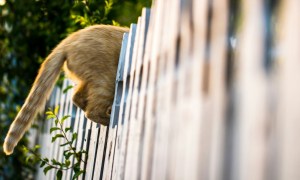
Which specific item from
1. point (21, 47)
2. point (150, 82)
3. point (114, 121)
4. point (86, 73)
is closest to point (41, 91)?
point (86, 73)

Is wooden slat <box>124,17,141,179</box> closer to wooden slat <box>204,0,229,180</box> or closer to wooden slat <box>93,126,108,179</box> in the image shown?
wooden slat <box>93,126,108,179</box>

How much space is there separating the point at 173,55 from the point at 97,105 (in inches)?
84.5

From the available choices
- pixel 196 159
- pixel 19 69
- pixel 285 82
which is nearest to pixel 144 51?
pixel 196 159

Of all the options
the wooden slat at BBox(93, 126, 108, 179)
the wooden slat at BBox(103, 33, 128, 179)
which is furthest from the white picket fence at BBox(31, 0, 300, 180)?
the wooden slat at BBox(93, 126, 108, 179)

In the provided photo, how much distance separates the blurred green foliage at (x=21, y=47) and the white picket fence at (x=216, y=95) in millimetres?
4740

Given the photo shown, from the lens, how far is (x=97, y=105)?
4.57 m

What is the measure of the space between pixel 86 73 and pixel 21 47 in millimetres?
4130

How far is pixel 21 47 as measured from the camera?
857 cm

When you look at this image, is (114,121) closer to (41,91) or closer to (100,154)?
(100,154)

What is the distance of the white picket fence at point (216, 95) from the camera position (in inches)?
61.8

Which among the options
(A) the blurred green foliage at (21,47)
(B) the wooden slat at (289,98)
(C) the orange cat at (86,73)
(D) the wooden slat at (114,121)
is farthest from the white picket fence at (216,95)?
(A) the blurred green foliage at (21,47)

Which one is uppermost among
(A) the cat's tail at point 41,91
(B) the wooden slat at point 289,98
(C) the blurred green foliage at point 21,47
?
(C) the blurred green foliage at point 21,47

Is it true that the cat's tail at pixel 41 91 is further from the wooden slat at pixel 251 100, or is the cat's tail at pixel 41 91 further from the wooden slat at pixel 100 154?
the wooden slat at pixel 251 100

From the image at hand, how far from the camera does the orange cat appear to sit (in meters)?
4.57
